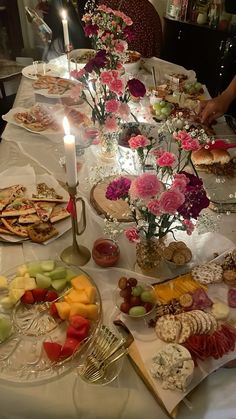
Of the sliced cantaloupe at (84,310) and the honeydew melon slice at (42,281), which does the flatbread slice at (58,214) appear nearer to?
the honeydew melon slice at (42,281)

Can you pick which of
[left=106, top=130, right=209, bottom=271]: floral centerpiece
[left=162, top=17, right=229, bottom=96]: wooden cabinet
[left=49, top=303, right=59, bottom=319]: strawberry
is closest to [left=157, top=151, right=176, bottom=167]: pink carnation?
[left=106, top=130, right=209, bottom=271]: floral centerpiece

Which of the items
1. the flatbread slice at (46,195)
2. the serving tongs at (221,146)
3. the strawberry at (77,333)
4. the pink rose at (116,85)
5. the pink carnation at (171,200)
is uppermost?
the pink rose at (116,85)

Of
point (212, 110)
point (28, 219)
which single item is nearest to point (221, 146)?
point (212, 110)

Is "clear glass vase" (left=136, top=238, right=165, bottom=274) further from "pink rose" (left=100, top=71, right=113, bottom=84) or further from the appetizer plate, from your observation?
the appetizer plate

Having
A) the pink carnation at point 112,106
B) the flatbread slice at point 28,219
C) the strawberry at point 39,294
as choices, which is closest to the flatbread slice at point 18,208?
the flatbread slice at point 28,219

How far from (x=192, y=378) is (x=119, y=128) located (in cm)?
100

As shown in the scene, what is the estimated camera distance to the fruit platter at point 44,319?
833 millimetres

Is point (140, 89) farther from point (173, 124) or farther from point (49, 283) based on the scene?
point (49, 283)

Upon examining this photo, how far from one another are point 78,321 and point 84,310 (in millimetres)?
33

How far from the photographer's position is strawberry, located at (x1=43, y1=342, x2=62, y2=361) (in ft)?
2.74

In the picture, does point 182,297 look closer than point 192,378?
No

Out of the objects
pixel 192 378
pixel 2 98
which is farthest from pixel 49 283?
pixel 2 98

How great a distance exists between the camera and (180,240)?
46.2 inches

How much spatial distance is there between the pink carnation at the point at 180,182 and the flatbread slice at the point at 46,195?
1.93 ft
